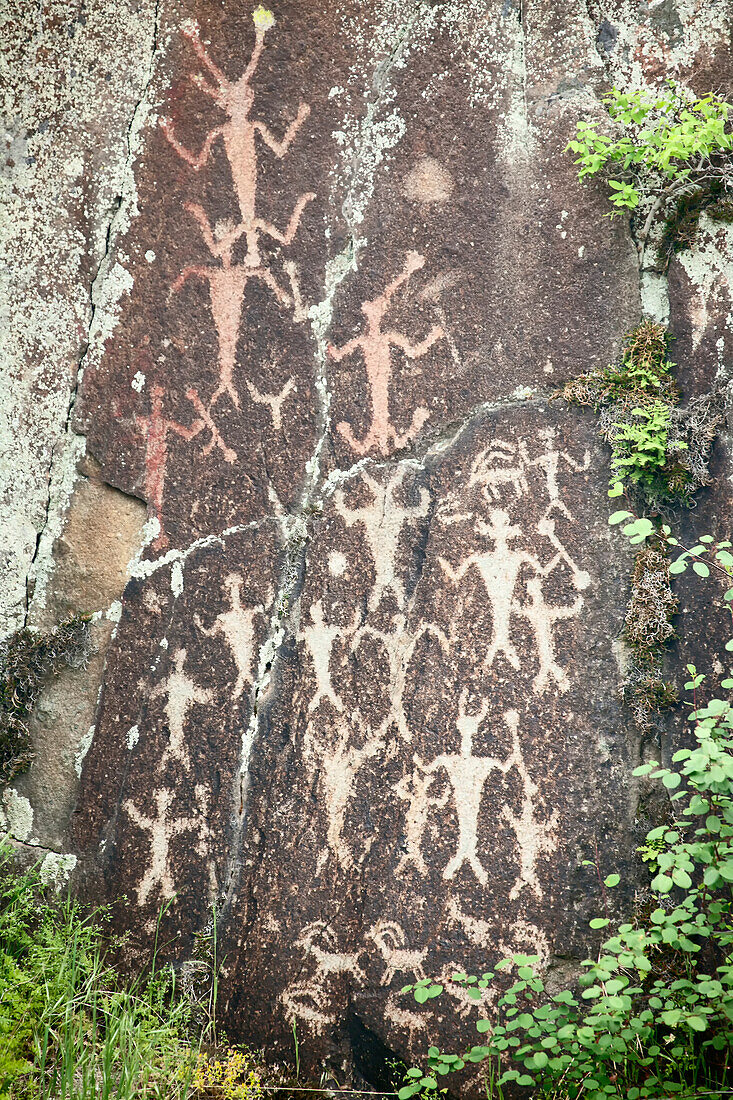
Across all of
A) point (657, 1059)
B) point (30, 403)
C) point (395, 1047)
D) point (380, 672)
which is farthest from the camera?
point (30, 403)

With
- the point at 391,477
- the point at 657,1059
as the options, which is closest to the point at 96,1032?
the point at 657,1059

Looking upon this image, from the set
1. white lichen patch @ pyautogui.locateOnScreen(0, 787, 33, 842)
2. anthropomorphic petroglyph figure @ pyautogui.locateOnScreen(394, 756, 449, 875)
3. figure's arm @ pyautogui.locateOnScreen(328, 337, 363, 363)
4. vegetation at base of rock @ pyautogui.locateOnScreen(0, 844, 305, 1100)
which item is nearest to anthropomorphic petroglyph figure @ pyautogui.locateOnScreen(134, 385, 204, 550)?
figure's arm @ pyautogui.locateOnScreen(328, 337, 363, 363)

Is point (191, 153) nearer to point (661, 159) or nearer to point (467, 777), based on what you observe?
point (661, 159)

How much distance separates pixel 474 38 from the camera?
93.0 inches

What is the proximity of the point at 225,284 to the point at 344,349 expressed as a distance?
432mm

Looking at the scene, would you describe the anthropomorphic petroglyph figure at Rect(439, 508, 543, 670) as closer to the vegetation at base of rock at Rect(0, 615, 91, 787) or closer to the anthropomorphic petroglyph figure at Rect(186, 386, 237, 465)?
the anthropomorphic petroglyph figure at Rect(186, 386, 237, 465)

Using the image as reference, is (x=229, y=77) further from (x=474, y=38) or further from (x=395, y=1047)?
(x=395, y=1047)

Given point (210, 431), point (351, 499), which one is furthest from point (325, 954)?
point (210, 431)

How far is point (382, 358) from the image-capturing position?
2416 mm

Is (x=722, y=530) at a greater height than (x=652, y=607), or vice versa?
(x=722, y=530)

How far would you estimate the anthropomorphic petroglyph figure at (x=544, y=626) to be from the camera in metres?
2.24

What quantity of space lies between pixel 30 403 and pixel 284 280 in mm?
906

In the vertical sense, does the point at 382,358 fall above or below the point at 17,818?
above

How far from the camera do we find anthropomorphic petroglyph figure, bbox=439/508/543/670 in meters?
2.28
